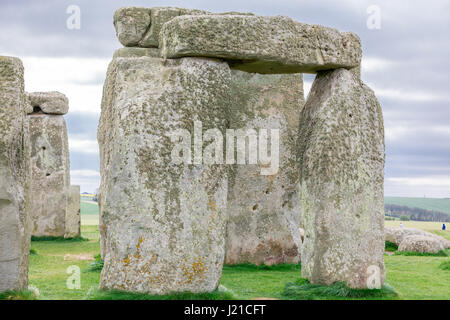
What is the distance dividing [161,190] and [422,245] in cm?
872

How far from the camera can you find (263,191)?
12.2 m

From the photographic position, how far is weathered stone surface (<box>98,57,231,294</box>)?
7.69 meters

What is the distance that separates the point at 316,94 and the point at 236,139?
3.26 metres

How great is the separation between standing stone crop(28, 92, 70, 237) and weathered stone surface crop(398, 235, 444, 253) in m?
9.13

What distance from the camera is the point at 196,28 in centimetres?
794

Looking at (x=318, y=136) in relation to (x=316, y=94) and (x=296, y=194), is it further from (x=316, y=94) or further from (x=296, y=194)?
(x=296, y=194)

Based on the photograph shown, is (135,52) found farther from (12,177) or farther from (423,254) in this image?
(423,254)

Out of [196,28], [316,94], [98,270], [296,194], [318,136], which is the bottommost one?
[98,270]

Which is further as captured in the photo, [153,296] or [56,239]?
[56,239]

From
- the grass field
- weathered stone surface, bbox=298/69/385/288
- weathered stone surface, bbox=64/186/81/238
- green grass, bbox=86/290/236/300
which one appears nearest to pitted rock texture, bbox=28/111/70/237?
weathered stone surface, bbox=64/186/81/238

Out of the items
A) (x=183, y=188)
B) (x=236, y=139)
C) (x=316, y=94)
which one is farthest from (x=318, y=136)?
(x=236, y=139)

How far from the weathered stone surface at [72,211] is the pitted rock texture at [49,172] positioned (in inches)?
16.8

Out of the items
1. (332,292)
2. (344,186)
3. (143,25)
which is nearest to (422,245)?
(344,186)
